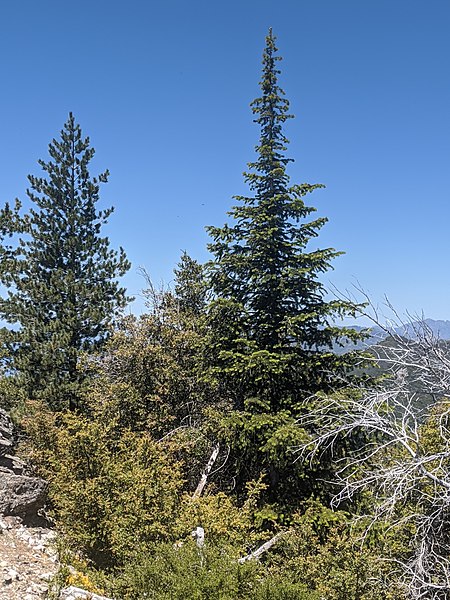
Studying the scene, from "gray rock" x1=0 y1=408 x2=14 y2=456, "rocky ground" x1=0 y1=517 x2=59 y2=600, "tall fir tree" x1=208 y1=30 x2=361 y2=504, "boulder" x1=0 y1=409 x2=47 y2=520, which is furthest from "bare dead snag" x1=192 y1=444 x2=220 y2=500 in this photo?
"gray rock" x1=0 y1=408 x2=14 y2=456

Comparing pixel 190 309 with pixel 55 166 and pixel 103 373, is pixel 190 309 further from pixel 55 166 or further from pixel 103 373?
pixel 55 166

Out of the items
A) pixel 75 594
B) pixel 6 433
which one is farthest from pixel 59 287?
pixel 75 594

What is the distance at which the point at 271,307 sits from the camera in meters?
10.4

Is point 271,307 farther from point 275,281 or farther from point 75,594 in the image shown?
point 75,594

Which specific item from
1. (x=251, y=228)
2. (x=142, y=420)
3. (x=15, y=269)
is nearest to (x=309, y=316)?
(x=251, y=228)

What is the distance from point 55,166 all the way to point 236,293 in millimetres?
10185

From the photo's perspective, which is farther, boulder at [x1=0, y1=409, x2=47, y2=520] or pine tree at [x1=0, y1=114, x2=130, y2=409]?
pine tree at [x1=0, y1=114, x2=130, y2=409]

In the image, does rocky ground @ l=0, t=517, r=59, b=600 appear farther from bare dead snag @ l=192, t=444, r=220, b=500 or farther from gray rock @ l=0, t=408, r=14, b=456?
bare dead snag @ l=192, t=444, r=220, b=500

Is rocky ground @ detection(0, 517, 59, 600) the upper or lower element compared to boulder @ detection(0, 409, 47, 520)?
lower

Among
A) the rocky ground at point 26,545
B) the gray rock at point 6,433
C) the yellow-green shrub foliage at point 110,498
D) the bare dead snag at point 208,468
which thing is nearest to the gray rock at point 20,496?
the rocky ground at point 26,545

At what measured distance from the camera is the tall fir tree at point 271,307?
385 inches

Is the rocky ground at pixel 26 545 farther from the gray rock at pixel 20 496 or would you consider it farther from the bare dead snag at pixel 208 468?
the bare dead snag at pixel 208 468

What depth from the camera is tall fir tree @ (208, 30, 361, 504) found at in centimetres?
979

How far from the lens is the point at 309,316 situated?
956 centimetres
